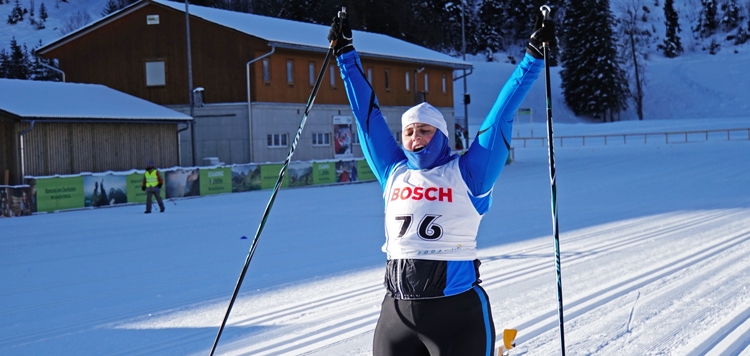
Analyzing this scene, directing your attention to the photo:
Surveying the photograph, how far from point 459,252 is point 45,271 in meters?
9.44

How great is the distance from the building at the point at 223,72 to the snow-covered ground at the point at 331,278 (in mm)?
13261

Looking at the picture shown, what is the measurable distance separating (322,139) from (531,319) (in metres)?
28.9

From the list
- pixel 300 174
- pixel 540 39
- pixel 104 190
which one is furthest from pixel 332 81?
pixel 540 39

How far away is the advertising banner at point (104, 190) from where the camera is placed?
69.9 feet

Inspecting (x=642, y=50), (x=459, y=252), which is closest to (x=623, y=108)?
(x=642, y=50)

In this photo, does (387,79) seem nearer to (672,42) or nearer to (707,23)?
(672,42)

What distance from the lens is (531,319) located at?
22.6 ft

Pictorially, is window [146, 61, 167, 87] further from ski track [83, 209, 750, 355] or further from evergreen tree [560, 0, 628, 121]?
evergreen tree [560, 0, 628, 121]

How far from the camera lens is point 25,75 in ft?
243

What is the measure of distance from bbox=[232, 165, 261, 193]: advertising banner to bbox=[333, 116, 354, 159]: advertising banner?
9.56 meters

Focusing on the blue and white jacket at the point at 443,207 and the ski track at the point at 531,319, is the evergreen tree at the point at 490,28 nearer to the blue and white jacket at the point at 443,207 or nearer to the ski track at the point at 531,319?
the ski track at the point at 531,319

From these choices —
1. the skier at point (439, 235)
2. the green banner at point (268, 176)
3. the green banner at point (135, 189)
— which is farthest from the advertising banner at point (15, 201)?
the skier at point (439, 235)

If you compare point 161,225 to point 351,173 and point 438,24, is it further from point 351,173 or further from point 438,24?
point 438,24

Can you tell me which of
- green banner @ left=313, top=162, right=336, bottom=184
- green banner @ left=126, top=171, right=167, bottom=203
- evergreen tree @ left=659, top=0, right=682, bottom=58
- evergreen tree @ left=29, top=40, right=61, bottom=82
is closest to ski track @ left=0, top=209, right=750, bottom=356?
green banner @ left=126, top=171, right=167, bottom=203
